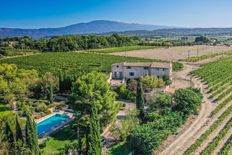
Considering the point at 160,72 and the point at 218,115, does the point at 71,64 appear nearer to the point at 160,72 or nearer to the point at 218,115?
the point at 160,72

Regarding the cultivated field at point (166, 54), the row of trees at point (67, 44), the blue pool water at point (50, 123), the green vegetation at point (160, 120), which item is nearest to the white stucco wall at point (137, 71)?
the green vegetation at point (160, 120)

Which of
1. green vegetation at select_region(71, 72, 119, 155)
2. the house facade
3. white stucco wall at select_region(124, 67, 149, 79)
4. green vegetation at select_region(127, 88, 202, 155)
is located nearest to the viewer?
green vegetation at select_region(127, 88, 202, 155)

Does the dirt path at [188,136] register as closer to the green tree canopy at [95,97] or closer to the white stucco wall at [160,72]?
the green tree canopy at [95,97]

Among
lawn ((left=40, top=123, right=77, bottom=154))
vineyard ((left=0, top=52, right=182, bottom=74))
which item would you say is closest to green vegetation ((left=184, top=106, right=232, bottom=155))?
lawn ((left=40, top=123, right=77, bottom=154))

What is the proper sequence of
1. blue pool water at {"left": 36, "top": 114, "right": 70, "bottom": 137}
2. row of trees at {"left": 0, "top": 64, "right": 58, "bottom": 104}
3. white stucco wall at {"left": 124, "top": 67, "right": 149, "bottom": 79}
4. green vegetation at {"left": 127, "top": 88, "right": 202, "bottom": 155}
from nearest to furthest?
green vegetation at {"left": 127, "top": 88, "right": 202, "bottom": 155} → blue pool water at {"left": 36, "top": 114, "right": 70, "bottom": 137} → row of trees at {"left": 0, "top": 64, "right": 58, "bottom": 104} → white stucco wall at {"left": 124, "top": 67, "right": 149, "bottom": 79}

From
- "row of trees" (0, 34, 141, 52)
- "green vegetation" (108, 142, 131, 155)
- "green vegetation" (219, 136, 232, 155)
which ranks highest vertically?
"row of trees" (0, 34, 141, 52)

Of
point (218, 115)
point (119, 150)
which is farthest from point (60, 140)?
point (218, 115)

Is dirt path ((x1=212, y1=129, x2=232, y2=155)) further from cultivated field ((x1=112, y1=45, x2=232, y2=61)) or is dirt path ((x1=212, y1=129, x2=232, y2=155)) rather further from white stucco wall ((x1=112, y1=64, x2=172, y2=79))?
cultivated field ((x1=112, y1=45, x2=232, y2=61))
